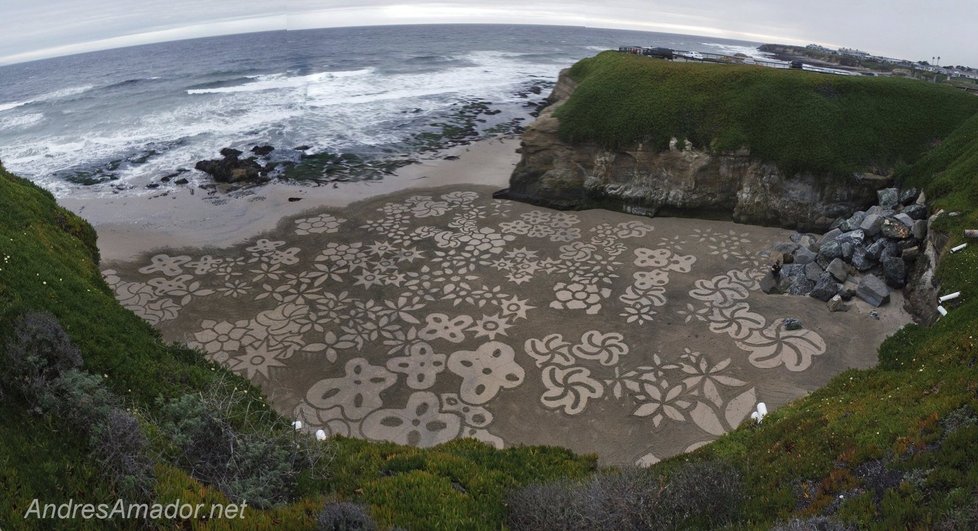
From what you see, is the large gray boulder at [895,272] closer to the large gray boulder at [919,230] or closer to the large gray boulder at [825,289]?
the large gray boulder at [919,230]

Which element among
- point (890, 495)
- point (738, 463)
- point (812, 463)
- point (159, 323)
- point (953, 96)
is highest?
point (953, 96)

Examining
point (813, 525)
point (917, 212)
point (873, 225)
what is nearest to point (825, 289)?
point (873, 225)

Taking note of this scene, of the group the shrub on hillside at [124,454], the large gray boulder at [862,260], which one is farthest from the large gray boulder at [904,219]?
the shrub on hillside at [124,454]

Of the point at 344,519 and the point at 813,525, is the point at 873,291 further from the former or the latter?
the point at 344,519

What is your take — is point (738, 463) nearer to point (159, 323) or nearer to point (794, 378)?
point (794, 378)

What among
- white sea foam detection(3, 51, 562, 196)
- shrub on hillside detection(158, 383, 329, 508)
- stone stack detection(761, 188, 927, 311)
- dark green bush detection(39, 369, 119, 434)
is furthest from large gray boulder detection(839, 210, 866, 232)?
white sea foam detection(3, 51, 562, 196)

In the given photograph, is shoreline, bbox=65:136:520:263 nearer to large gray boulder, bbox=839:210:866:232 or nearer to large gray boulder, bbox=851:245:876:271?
large gray boulder, bbox=839:210:866:232

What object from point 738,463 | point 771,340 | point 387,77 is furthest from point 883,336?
point 387,77

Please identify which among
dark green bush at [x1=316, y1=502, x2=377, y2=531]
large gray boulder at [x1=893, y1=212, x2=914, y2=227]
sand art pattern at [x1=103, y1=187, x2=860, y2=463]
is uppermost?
large gray boulder at [x1=893, y1=212, x2=914, y2=227]
